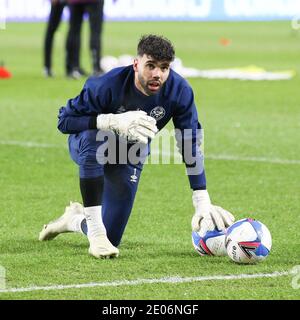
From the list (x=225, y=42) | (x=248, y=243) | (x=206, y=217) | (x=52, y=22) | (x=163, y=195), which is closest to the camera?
(x=248, y=243)

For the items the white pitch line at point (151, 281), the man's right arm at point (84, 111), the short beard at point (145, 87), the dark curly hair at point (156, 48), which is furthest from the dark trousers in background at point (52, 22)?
the white pitch line at point (151, 281)

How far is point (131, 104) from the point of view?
25.3ft

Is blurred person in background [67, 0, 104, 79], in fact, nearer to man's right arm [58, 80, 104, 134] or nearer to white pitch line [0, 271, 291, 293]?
man's right arm [58, 80, 104, 134]

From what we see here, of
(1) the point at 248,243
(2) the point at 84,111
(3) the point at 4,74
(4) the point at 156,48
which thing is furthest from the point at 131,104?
(3) the point at 4,74

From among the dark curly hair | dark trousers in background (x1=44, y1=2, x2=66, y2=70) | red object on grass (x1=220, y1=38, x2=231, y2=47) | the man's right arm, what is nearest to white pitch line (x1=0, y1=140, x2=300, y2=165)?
the man's right arm

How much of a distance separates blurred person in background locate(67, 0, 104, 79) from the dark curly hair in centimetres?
1215

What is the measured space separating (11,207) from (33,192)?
2.63 feet

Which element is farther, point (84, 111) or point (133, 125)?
point (84, 111)

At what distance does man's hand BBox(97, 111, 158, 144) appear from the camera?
291 inches

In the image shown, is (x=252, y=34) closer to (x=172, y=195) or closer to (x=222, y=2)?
(x=222, y=2)

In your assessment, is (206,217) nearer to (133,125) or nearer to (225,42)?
(133,125)

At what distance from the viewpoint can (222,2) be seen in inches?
1384

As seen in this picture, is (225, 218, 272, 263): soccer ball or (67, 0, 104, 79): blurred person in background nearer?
A: (225, 218, 272, 263): soccer ball

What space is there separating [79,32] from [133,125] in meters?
12.9
